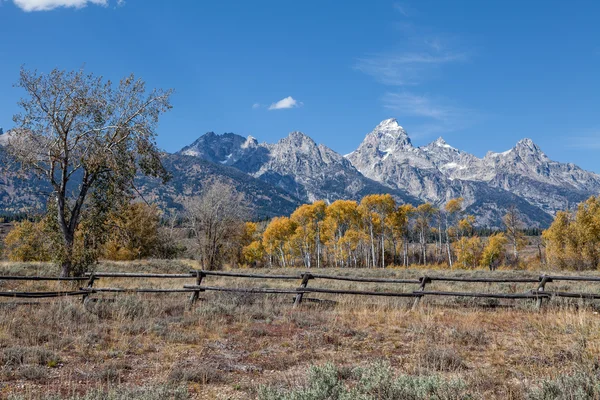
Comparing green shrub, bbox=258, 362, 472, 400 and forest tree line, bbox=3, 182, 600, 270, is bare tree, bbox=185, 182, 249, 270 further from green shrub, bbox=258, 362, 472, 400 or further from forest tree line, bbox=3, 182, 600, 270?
green shrub, bbox=258, 362, 472, 400

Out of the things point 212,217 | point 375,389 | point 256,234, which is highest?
point 212,217

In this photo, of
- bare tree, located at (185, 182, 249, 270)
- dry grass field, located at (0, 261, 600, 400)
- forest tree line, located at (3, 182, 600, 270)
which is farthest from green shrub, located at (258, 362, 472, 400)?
bare tree, located at (185, 182, 249, 270)

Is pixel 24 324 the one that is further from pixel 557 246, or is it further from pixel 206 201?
pixel 557 246

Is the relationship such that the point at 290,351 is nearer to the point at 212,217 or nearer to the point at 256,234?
the point at 212,217

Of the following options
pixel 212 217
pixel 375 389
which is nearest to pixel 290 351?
pixel 375 389

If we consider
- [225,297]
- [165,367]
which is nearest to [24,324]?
[165,367]

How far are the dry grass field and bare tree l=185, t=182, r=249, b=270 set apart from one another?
25.5 metres

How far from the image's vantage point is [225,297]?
520 inches

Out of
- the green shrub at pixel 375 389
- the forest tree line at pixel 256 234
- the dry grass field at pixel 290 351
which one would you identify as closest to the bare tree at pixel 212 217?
the forest tree line at pixel 256 234

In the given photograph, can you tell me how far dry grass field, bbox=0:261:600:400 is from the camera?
502cm

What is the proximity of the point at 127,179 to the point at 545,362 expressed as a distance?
15.5m

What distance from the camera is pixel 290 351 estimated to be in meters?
7.77

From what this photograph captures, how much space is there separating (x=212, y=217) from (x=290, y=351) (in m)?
31.3

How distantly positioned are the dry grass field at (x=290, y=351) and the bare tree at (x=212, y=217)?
25.5 meters
